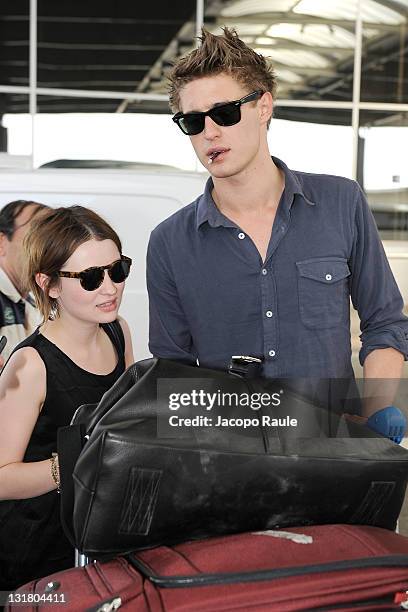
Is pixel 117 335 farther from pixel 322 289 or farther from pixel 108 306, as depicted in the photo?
pixel 322 289

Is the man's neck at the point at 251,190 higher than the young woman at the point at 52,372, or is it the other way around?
the man's neck at the point at 251,190

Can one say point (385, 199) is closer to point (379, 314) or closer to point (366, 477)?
point (379, 314)

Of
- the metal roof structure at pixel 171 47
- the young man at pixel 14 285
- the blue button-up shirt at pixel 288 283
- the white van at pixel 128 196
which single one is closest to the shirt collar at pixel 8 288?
the young man at pixel 14 285

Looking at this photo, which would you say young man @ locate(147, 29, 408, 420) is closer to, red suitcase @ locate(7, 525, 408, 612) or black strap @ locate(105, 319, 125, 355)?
black strap @ locate(105, 319, 125, 355)

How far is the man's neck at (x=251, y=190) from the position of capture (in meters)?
1.69

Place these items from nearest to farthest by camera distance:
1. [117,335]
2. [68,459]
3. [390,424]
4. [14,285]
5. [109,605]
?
[109,605] < [68,459] < [390,424] < [117,335] < [14,285]

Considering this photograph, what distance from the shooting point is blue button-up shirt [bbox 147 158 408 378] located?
166 centimetres

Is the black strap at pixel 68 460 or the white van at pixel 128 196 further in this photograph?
the white van at pixel 128 196

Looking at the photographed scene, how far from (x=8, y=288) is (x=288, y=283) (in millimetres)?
823

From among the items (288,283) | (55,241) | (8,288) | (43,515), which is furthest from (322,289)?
(8,288)

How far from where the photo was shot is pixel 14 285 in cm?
215

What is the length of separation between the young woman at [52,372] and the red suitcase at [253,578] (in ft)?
1.67

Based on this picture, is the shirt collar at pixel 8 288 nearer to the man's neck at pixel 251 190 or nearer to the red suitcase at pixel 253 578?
the man's neck at pixel 251 190

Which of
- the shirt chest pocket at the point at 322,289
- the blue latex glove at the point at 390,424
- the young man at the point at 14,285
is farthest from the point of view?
the young man at the point at 14,285
